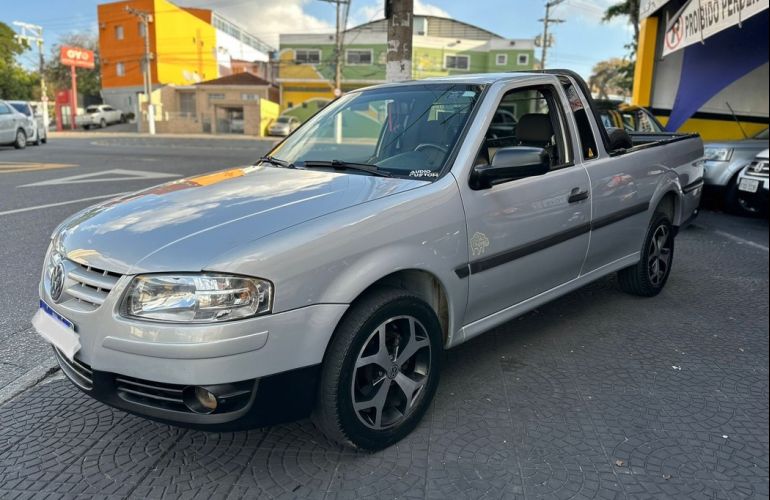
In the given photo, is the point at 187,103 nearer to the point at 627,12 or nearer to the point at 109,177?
the point at 627,12

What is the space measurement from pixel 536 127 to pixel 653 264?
1.81 meters

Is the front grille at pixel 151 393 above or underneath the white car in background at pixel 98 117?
underneath

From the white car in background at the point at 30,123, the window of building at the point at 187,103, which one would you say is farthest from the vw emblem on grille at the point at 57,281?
the window of building at the point at 187,103

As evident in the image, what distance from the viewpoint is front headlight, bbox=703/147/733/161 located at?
8.72 metres

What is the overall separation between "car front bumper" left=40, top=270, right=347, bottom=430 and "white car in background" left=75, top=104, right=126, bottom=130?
48054 mm

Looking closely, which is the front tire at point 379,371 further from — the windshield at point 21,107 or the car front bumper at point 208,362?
the windshield at point 21,107

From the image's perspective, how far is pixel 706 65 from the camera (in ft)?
41.0

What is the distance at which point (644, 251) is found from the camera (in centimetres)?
464

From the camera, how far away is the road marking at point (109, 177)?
10556 mm

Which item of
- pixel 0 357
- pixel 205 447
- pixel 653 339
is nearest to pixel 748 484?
pixel 653 339

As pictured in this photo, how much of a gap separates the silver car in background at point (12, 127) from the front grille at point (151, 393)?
1936 centimetres

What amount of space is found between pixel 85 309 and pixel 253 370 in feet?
2.53

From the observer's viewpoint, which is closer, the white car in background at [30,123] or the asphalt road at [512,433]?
the asphalt road at [512,433]

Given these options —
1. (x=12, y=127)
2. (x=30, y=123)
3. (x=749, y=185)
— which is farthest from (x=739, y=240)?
(x=30, y=123)
